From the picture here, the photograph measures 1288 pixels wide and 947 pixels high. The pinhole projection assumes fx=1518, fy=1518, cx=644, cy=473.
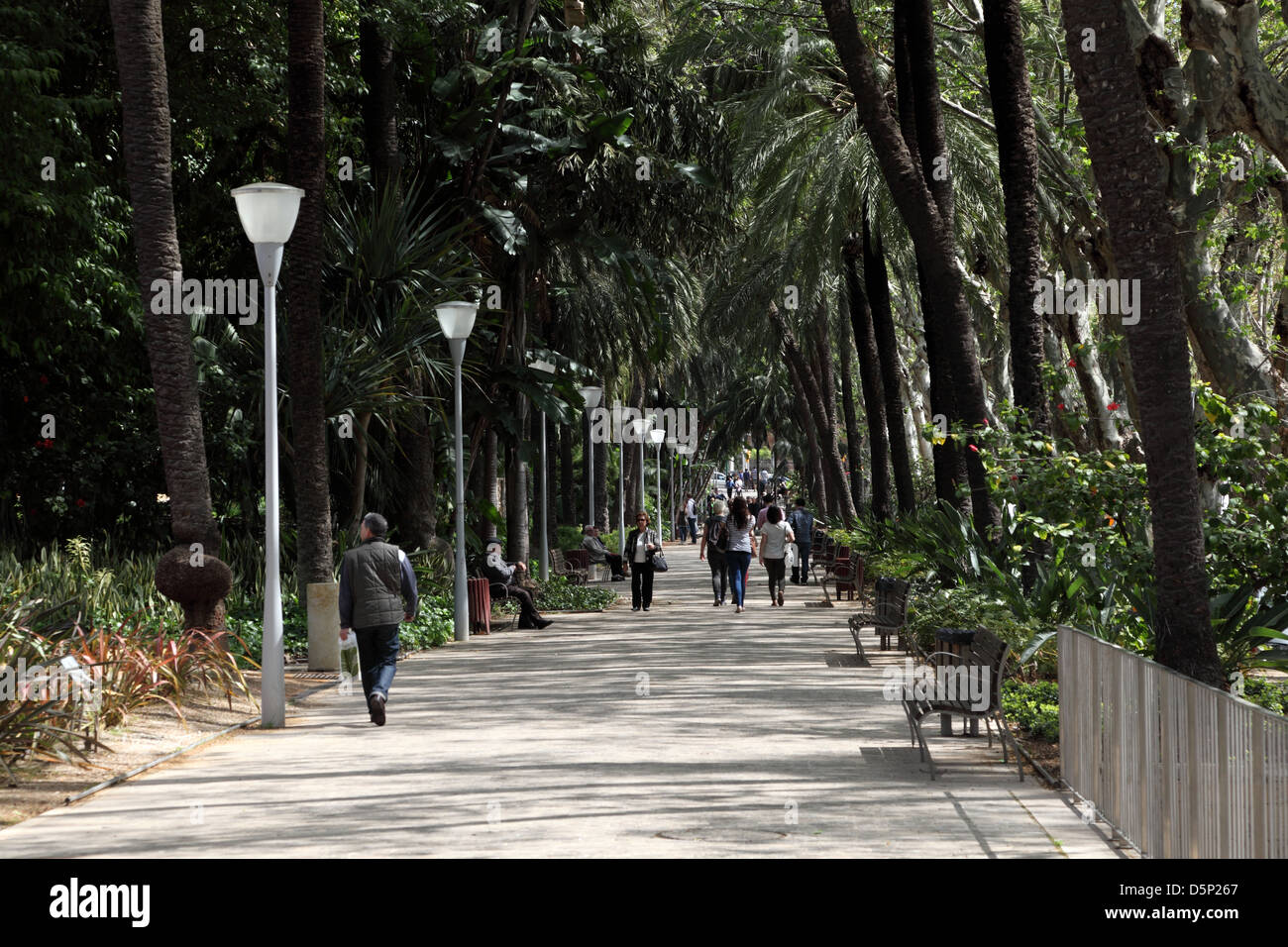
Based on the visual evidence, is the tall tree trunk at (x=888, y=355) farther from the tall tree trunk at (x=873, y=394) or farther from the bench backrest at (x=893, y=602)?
the bench backrest at (x=893, y=602)

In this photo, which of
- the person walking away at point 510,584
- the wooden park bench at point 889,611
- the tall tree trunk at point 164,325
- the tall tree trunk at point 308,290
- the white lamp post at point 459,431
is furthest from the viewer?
the person walking away at point 510,584

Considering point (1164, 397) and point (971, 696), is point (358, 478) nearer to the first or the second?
point (971, 696)

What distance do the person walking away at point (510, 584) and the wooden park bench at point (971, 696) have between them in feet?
38.5

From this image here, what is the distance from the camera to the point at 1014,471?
1390cm

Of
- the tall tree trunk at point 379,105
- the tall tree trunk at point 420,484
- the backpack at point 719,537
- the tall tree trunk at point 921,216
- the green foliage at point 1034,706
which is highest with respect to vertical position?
the tall tree trunk at point 379,105

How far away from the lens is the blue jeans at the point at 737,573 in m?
24.8

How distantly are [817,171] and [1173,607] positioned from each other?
1936 cm

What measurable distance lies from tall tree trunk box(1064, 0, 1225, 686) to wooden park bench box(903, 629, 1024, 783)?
47.3 inches

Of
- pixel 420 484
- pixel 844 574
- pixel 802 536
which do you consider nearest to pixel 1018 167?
pixel 420 484

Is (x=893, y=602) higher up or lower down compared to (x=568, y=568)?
higher up

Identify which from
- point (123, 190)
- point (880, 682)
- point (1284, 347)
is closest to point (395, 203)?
point (123, 190)

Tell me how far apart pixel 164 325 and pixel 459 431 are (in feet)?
21.0

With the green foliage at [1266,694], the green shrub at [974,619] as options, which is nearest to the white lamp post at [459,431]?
the green shrub at [974,619]

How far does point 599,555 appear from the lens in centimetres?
3347
